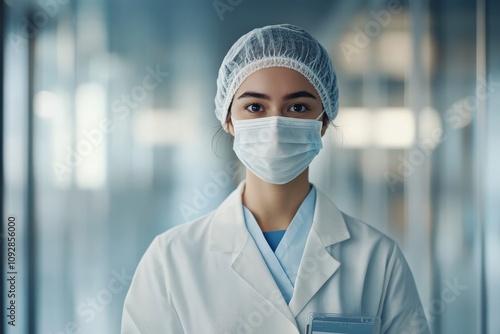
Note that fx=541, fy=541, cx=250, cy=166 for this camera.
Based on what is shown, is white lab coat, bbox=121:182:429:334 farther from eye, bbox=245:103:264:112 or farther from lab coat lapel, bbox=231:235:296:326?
eye, bbox=245:103:264:112

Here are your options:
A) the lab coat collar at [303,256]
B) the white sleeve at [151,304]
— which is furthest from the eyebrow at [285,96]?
the white sleeve at [151,304]

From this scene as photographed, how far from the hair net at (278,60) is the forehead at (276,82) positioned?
0.03ft

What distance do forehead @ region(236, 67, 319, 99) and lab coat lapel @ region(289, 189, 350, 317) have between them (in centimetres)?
28

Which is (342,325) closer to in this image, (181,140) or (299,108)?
(299,108)

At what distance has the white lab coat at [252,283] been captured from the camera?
1.20 m

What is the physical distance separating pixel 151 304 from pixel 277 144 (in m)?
0.47

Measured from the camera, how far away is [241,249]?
125 cm

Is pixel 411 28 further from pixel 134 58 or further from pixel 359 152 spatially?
pixel 134 58

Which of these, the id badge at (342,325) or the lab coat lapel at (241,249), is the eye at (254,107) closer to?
the lab coat lapel at (241,249)

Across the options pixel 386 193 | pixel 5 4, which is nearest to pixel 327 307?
pixel 386 193

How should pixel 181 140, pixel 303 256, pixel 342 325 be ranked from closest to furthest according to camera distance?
1. pixel 342 325
2. pixel 303 256
3. pixel 181 140

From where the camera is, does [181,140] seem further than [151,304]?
Yes

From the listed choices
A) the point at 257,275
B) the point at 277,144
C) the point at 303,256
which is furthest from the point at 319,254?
the point at 277,144

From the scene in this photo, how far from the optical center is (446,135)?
152cm
